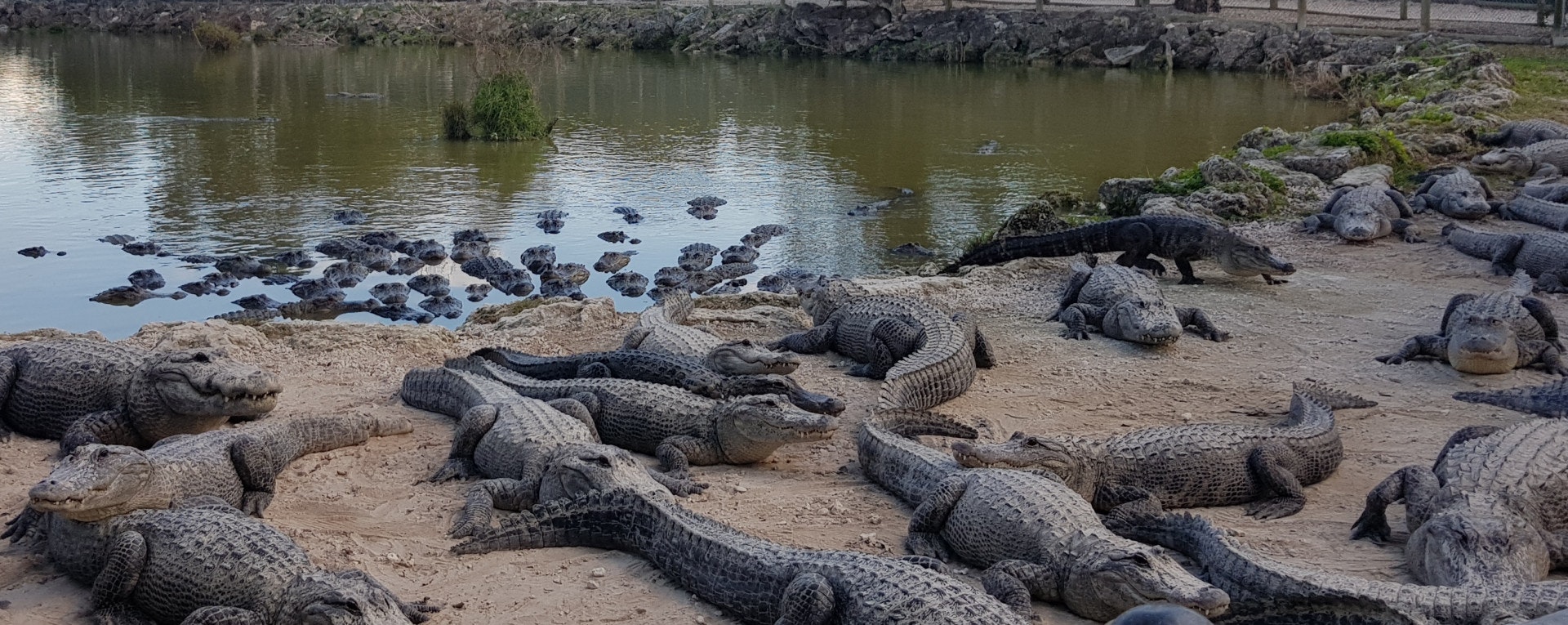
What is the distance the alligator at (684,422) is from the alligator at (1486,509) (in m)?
2.20

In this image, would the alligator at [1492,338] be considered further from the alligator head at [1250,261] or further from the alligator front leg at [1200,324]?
the alligator head at [1250,261]

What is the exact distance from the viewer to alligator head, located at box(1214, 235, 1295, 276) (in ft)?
29.3

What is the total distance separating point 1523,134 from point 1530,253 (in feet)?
18.7

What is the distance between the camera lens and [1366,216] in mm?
10266

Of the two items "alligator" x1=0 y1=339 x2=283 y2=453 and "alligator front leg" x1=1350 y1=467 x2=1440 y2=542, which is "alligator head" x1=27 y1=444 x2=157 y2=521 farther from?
"alligator front leg" x1=1350 y1=467 x2=1440 y2=542

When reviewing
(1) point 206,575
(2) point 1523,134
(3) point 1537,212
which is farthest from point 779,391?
(2) point 1523,134

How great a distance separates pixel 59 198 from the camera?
13.6m

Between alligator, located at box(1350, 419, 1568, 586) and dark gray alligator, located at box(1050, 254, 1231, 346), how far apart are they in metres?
2.23

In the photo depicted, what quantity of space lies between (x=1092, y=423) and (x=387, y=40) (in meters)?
33.2

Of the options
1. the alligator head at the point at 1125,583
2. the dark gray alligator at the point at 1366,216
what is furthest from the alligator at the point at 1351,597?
the dark gray alligator at the point at 1366,216

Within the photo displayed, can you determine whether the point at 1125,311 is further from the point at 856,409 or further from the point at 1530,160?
the point at 1530,160

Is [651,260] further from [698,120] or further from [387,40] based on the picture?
[387,40]

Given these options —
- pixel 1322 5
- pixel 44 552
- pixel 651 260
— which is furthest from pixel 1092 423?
pixel 1322 5

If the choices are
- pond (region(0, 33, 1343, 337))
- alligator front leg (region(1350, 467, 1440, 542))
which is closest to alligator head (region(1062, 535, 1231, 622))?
alligator front leg (region(1350, 467, 1440, 542))
